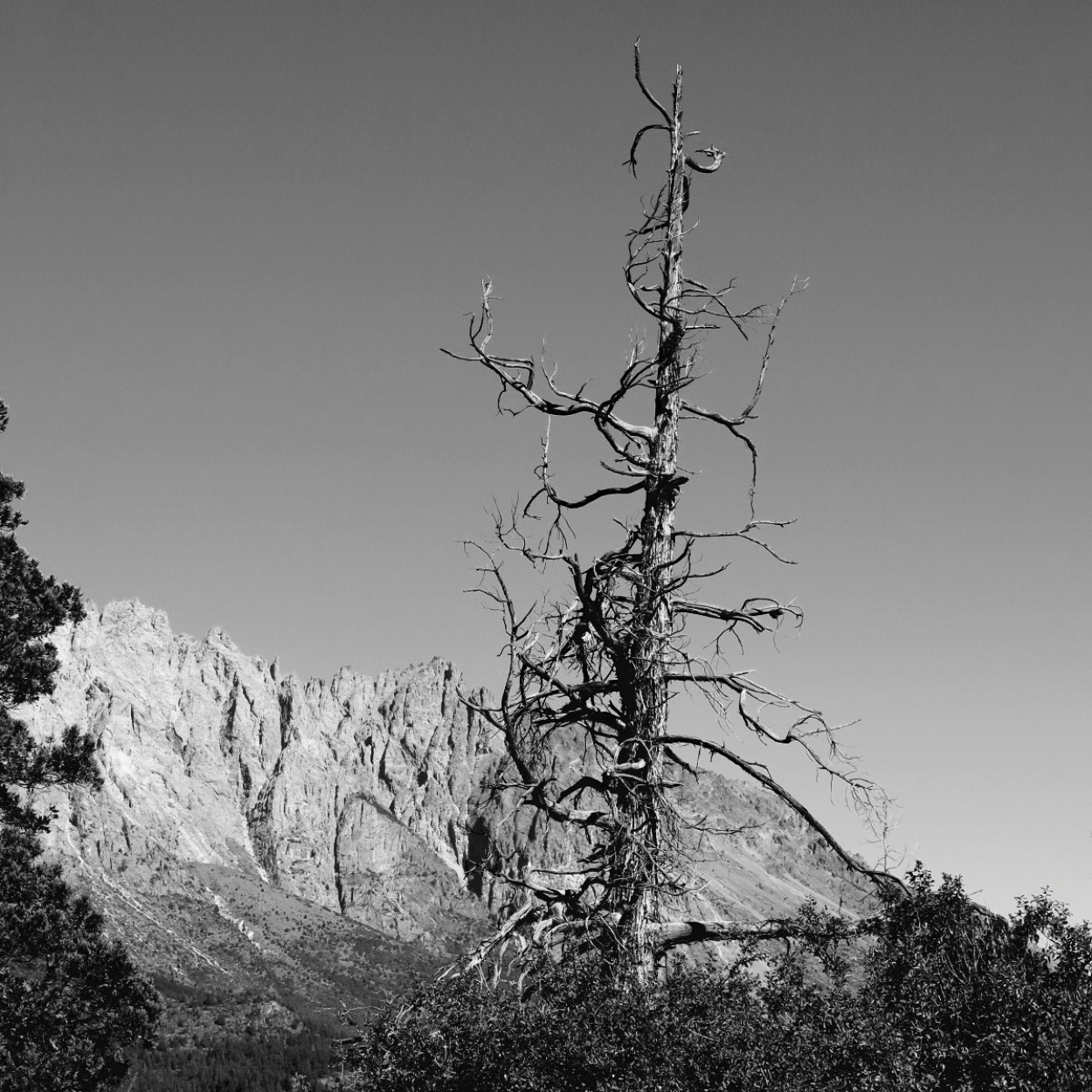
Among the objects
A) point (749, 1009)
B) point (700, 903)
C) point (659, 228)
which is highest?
point (659, 228)

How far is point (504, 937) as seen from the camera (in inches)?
330

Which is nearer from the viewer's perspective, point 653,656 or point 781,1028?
point 781,1028

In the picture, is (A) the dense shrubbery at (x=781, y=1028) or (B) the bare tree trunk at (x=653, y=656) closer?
(A) the dense shrubbery at (x=781, y=1028)

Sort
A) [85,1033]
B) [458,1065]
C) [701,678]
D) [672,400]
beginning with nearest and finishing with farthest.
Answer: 1. [458,1065]
2. [701,678]
3. [672,400]
4. [85,1033]

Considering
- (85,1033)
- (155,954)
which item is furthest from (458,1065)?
(155,954)

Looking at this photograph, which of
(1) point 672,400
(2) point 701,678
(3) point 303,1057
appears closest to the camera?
(2) point 701,678

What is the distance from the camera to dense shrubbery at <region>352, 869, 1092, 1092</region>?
768 centimetres

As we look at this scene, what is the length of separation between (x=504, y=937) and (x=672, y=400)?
4.09 metres

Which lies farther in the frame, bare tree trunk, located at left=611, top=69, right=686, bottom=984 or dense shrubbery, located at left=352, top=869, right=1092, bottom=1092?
bare tree trunk, located at left=611, top=69, right=686, bottom=984

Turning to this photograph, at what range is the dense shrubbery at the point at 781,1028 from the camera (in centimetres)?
768

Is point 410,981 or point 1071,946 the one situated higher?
point 1071,946

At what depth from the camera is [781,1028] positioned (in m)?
8.10

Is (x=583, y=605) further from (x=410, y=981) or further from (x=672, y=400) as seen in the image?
(x=410, y=981)

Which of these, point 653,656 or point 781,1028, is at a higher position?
point 653,656
